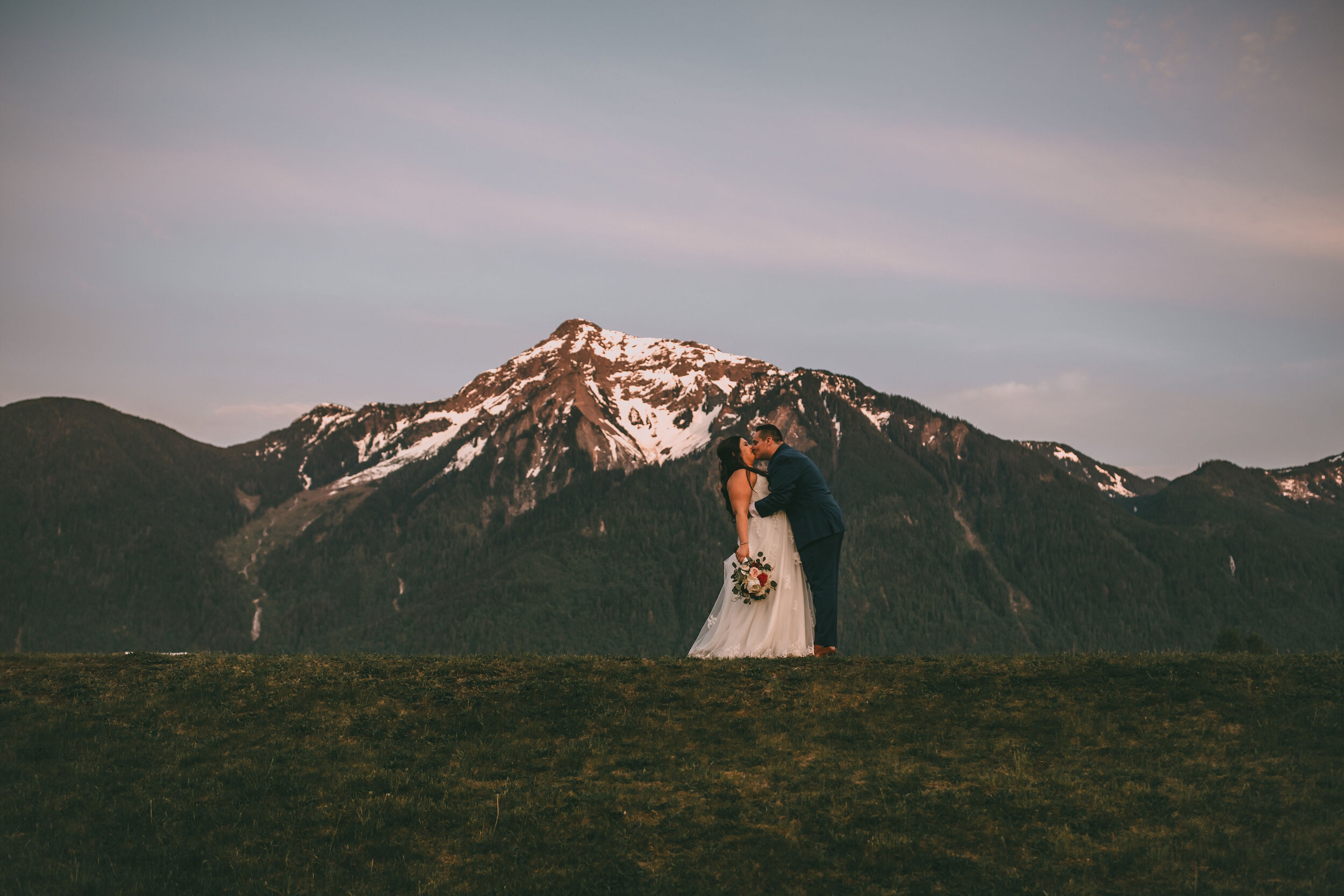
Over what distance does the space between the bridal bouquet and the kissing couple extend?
0.02 metres

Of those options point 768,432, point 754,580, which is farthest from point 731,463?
point 754,580

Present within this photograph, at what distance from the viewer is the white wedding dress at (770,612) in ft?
67.1

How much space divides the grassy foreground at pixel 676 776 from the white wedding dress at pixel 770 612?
1.77 metres

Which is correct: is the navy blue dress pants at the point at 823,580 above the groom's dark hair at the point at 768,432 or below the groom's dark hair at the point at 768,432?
below

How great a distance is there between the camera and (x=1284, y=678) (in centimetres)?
1656

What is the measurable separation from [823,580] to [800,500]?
1716 millimetres

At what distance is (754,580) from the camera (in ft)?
67.2

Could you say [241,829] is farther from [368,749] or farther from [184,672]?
[184,672]

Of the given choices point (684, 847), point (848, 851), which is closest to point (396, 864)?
point (684, 847)

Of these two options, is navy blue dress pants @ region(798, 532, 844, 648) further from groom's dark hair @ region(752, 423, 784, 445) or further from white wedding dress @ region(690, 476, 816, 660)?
groom's dark hair @ region(752, 423, 784, 445)

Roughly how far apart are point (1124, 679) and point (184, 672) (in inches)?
686

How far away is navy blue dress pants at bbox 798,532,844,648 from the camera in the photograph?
20328 millimetres

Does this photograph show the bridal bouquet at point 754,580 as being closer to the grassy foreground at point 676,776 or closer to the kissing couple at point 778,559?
the kissing couple at point 778,559

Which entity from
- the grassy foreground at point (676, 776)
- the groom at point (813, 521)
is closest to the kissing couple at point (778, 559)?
the groom at point (813, 521)
